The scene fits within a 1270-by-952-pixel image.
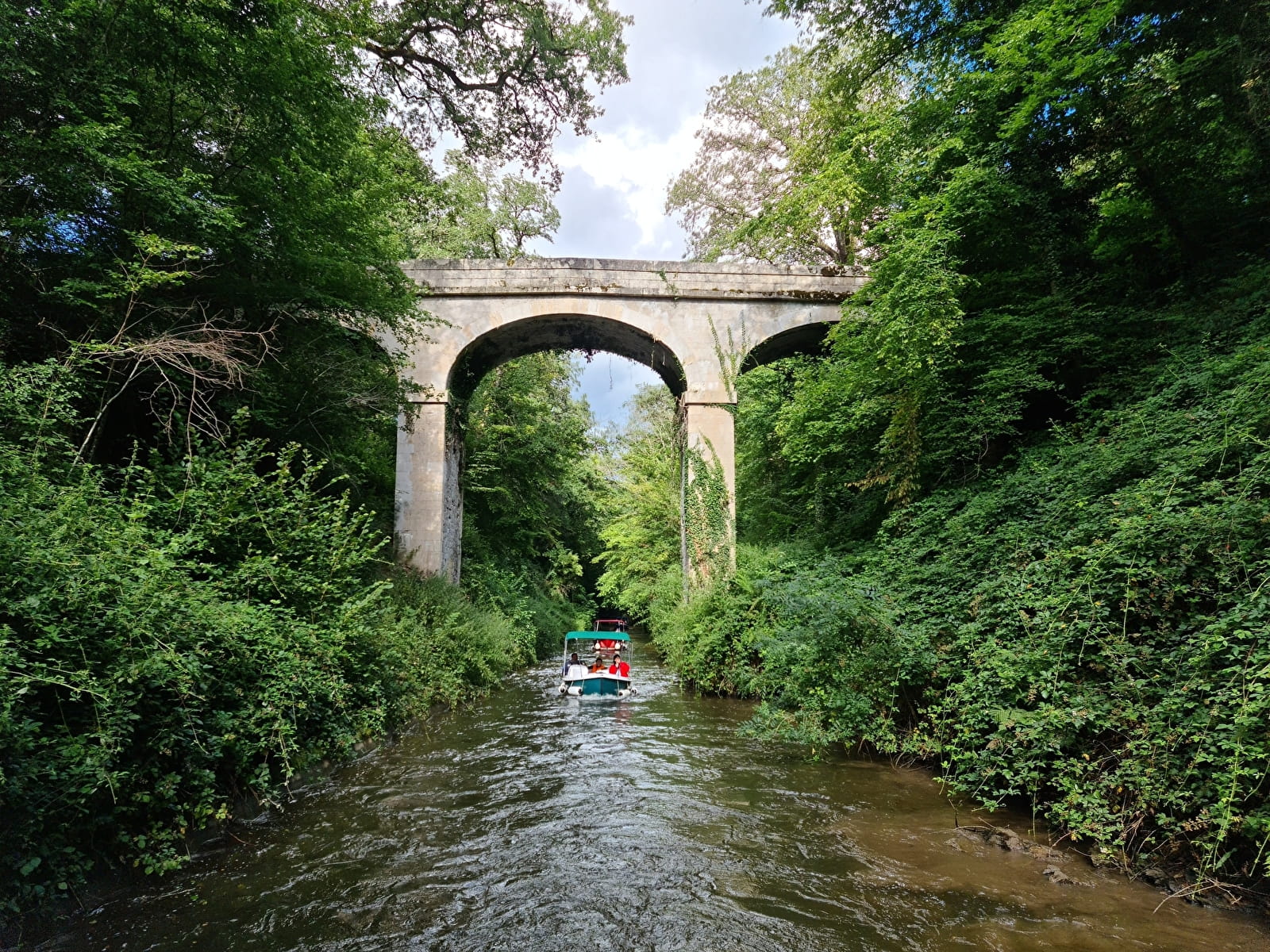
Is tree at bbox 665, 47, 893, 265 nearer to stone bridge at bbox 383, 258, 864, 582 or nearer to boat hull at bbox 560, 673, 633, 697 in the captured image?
stone bridge at bbox 383, 258, 864, 582

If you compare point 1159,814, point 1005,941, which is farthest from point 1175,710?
point 1005,941

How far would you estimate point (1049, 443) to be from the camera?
685 cm

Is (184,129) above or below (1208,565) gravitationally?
above

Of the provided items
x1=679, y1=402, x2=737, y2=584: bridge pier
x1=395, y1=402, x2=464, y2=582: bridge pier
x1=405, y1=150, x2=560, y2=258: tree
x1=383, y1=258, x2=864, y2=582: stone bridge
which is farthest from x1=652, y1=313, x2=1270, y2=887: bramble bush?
x1=405, y1=150, x2=560, y2=258: tree

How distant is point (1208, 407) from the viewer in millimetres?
4996

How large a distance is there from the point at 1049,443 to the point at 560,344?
390 inches

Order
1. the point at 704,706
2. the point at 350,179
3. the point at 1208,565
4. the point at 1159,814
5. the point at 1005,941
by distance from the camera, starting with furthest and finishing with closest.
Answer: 1. the point at 704,706
2. the point at 350,179
3. the point at 1208,565
4. the point at 1159,814
5. the point at 1005,941

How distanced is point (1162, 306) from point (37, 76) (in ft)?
35.7

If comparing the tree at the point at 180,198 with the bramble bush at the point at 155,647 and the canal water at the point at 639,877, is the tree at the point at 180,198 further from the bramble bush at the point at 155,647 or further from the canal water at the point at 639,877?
the canal water at the point at 639,877

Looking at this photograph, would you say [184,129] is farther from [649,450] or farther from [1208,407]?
[649,450]

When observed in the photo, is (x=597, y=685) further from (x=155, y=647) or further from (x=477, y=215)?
(x=477, y=215)

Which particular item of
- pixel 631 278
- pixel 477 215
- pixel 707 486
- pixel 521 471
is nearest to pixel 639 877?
pixel 707 486

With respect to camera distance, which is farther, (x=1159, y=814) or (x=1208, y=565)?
(x=1208, y=565)

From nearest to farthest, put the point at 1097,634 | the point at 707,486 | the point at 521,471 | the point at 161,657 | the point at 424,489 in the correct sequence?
1. the point at 161,657
2. the point at 1097,634
3. the point at 424,489
4. the point at 707,486
5. the point at 521,471
